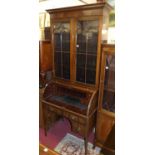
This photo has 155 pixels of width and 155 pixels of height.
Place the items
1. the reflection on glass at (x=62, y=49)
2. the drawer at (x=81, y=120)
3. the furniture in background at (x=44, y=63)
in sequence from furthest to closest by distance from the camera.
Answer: the furniture in background at (x=44, y=63), the reflection on glass at (x=62, y=49), the drawer at (x=81, y=120)

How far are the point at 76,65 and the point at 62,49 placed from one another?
0.36m

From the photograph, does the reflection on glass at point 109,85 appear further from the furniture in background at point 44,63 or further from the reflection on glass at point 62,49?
the furniture in background at point 44,63

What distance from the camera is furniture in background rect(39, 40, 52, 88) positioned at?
2498mm

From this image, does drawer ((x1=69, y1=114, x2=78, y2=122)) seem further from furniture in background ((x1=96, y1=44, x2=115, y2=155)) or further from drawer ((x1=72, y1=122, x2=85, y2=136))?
furniture in background ((x1=96, y1=44, x2=115, y2=155))

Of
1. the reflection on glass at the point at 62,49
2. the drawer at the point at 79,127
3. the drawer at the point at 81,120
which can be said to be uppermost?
the reflection on glass at the point at 62,49

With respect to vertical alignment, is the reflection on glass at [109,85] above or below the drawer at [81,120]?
above

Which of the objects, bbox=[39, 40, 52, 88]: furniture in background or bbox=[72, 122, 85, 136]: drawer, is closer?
bbox=[72, 122, 85, 136]: drawer

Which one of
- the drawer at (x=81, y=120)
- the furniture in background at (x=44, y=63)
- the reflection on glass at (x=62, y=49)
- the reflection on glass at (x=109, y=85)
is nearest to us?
the reflection on glass at (x=109, y=85)

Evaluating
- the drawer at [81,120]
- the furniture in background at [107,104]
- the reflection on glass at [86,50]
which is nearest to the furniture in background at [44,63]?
the reflection on glass at [86,50]

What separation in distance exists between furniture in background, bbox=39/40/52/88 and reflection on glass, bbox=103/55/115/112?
1.12 meters

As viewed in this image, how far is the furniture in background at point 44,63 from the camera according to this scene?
2.50m

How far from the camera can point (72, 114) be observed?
2.02 meters

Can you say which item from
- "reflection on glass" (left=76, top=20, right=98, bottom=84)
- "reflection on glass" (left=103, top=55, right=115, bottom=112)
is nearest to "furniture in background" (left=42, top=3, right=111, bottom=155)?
"reflection on glass" (left=76, top=20, right=98, bottom=84)
